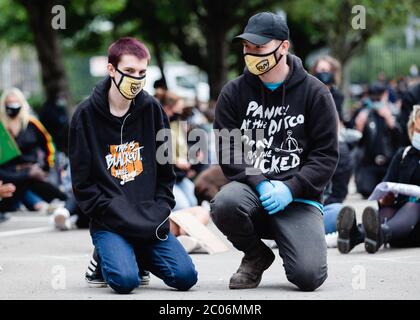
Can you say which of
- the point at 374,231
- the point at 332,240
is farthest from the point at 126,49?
the point at 332,240

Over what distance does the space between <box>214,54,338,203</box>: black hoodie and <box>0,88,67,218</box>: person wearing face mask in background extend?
647 cm

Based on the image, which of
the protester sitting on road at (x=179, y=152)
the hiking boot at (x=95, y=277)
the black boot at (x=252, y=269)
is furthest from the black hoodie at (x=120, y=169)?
the protester sitting on road at (x=179, y=152)

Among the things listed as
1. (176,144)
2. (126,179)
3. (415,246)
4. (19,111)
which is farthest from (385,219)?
(19,111)

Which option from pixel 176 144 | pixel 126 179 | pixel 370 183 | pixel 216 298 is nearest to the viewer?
pixel 216 298

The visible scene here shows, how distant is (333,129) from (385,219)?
2.34 m

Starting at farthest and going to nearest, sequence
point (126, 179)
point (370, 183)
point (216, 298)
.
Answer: point (370, 183), point (126, 179), point (216, 298)

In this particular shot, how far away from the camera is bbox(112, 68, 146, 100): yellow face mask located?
701cm

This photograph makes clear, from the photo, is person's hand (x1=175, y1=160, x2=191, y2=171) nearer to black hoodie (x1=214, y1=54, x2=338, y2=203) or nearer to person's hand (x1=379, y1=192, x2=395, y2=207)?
person's hand (x1=379, y1=192, x2=395, y2=207)

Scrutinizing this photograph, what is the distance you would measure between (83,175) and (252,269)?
127cm

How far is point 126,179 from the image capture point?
277 inches

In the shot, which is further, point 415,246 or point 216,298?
point 415,246

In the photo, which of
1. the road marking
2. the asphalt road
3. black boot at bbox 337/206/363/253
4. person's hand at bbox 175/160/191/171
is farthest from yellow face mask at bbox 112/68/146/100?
person's hand at bbox 175/160/191/171

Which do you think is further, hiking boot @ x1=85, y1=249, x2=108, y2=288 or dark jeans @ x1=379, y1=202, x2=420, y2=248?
dark jeans @ x1=379, y1=202, x2=420, y2=248

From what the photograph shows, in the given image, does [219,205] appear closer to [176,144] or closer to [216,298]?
[216,298]
